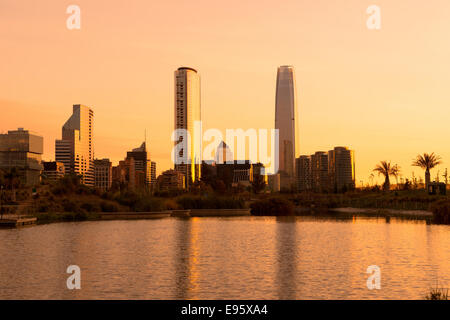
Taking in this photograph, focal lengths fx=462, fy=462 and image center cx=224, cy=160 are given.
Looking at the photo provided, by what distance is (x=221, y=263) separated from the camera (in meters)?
19.8

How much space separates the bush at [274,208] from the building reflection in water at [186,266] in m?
32.3

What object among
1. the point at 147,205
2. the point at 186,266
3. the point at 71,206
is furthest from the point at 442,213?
the point at 71,206

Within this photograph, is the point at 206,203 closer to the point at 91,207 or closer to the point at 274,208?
the point at 274,208

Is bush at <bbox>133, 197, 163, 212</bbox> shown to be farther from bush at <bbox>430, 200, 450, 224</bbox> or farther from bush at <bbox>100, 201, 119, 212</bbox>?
A: bush at <bbox>430, 200, 450, 224</bbox>

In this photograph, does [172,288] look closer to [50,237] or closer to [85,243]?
[85,243]

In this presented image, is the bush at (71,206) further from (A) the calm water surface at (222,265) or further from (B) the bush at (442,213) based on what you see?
(B) the bush at (442,213)

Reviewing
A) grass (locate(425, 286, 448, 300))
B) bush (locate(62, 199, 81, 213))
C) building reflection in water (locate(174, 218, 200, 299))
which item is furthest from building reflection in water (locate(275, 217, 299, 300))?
bush (locate(62, 199, 81, 213))

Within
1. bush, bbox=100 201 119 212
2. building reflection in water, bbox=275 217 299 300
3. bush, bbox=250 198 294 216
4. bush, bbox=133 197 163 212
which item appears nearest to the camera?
building reflection in water, bbox=275 217 299 300

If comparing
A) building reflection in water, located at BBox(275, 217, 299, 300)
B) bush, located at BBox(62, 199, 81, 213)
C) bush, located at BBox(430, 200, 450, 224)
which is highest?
bush, located at BBox(62, 199, 81, 213)

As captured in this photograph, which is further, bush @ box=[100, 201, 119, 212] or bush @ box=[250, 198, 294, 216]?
bush @ box=[250, 198, 294, 216]

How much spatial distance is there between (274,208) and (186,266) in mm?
44272

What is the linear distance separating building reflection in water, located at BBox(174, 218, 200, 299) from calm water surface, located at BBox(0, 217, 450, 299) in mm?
34

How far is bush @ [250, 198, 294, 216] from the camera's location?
6231 centimetres

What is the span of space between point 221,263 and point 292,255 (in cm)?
406
